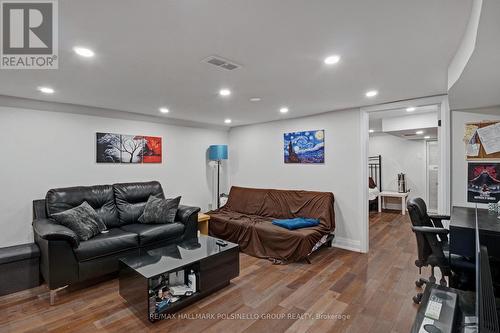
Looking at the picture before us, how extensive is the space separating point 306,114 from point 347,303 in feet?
9.73

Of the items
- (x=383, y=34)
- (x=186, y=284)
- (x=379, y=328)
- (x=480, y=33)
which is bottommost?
(x=379, y=328)

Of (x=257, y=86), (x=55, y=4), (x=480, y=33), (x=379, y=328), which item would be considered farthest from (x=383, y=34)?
(x=379, y=328)

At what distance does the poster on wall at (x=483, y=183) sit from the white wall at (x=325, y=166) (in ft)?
4.24

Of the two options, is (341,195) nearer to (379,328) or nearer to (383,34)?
(379,328)

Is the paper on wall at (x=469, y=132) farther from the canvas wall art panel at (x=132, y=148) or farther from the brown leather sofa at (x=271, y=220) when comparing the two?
the canvas wall art panel at (x=132, y=148)

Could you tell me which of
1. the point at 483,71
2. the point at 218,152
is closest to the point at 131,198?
the point at 218,152

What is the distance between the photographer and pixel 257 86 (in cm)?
283

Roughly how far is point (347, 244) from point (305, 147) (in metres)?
1.75

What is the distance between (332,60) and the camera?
2113 mm

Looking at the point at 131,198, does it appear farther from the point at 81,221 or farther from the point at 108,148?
the point at 81,221

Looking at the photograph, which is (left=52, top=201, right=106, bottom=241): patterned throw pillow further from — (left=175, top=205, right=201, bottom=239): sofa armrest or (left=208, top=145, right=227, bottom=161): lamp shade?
(left=208, top=145, right=227, bottom=161): lamp shade

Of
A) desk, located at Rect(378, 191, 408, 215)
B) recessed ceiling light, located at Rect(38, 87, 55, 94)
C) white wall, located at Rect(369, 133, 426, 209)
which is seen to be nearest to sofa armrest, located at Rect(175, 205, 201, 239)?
recessed ceiling light, located at Rect(38, 87, 55, 94)

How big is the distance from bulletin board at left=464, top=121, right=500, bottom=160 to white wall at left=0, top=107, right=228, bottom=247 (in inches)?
175

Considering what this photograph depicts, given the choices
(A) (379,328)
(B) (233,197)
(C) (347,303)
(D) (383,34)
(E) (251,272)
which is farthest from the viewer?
(B) (233,197)
